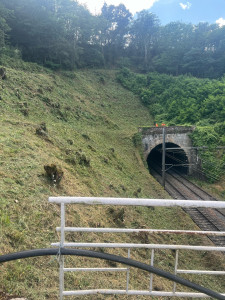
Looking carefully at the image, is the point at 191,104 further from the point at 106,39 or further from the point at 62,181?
the point at 106,39

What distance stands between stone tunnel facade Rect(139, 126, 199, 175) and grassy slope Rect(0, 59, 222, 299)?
1680 millimetres

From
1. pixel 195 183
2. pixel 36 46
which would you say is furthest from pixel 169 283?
pixel 36 46

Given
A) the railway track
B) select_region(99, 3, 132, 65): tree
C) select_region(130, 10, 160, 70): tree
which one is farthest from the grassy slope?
select_region(130, 10, 160, 70): tree

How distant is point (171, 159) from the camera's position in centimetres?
3025

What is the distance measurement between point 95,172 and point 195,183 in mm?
13441

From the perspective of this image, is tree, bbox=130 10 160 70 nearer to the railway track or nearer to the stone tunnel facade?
the stone tunnel facade

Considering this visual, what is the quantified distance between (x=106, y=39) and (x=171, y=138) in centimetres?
3332

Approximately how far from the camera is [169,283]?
21.5 ft

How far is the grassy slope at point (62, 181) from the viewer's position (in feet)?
15.0

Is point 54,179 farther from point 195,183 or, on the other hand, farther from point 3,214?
point 195,183

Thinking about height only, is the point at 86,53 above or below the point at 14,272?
above

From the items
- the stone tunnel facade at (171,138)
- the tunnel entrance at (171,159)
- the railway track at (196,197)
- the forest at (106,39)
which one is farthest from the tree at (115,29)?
the railway track at (196,197)

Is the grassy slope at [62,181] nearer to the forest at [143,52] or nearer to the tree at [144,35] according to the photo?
the forest at [143,52]

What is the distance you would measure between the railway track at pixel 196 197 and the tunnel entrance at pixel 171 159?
0.81 meters
